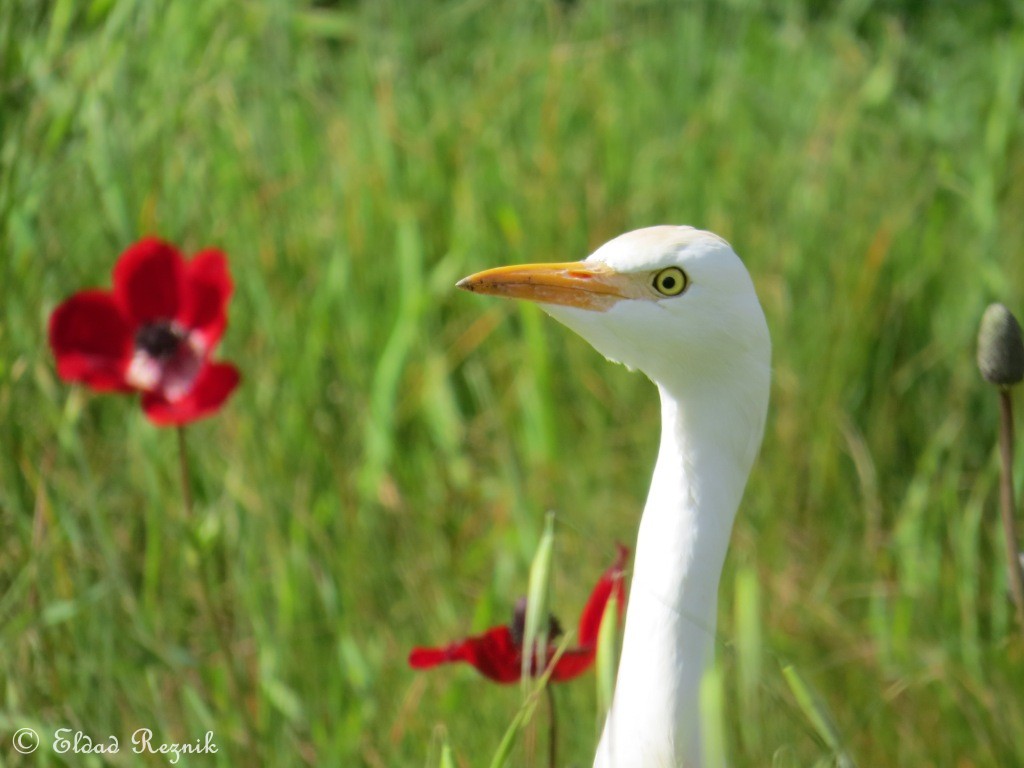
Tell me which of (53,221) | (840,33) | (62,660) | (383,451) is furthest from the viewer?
(840,33)

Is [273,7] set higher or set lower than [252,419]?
higher

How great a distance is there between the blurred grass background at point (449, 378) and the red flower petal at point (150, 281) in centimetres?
22

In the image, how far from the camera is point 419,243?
294 cm

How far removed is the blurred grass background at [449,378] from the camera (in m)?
1.97

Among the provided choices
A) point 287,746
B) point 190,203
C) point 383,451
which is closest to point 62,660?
point 287,746

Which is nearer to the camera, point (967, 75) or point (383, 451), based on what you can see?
point (383, 451)

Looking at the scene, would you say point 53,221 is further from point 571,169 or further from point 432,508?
point 571,169

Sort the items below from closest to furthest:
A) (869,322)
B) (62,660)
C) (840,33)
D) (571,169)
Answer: (62,660)
(869,322)
(571,169)
(840,33)

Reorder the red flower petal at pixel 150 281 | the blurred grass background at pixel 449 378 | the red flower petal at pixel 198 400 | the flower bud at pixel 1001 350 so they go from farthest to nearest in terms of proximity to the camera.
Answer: the blurred grass background at pixel 449 378 < the red flower petal at pixel 150 281 < the red flower petal at pixel 198 400 < the flower bud at pixel 1001 350

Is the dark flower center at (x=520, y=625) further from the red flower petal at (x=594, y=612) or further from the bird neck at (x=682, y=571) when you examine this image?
the bird neck at (x=682, y=571)

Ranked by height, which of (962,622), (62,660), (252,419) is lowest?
(962,622)

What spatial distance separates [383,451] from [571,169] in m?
0.86

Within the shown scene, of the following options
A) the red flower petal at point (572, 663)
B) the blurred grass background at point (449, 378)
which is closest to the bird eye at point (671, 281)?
the red flower petal at point (572, 663)

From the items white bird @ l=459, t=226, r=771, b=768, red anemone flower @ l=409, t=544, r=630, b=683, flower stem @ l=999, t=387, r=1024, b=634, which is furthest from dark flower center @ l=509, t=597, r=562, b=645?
flower stem @ l=999, t=387, r=1024, b=634
